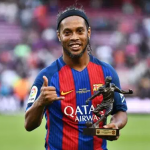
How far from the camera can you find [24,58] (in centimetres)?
2288

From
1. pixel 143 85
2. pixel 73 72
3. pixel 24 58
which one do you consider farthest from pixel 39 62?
pixel 73 72

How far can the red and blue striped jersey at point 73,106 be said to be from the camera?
4.86 m

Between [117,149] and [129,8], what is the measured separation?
55.0 ft

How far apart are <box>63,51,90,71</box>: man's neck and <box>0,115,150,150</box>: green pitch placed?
6732 mm

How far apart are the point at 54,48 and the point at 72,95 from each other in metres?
18.8

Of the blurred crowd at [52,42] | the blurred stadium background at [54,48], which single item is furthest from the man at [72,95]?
the blurred crowd at [52,42]

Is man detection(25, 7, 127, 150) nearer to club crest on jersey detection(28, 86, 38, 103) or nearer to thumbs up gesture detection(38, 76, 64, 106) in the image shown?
club crest on jersey detection(28, 86, 38, 103)

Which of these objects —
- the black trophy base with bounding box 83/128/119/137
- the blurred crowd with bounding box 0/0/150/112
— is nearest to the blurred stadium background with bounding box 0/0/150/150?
the blurred crowd with bounding box 0/0/150/112

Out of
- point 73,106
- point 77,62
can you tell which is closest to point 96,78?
point 77,62

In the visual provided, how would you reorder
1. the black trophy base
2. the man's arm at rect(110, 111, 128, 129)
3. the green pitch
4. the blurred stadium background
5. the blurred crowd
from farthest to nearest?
the blurred crowd → the blurred stadium background → the green pitch → the man's arm at rect(110, 111, 128, 129) → the black trophy base

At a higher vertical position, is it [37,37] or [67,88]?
[37,37]

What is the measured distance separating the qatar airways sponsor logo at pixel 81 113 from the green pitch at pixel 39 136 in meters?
6.85

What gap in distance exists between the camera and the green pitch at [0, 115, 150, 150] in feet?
39.9

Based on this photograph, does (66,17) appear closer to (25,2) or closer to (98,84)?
(98,84)
